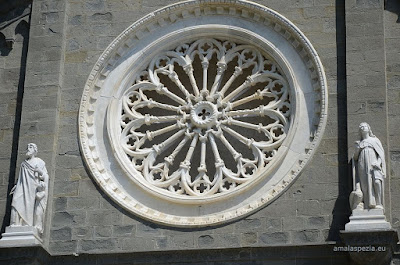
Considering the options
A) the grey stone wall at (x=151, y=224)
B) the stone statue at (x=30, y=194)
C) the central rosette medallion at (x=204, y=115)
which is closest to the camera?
the grey stone wall at (x=151, y=224)

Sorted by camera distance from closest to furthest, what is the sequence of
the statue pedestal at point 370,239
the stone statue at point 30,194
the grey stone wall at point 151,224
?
the statue pedestal at point 370,239 < the grey stone wall at point 151,224 < the stone statue at point 30,194

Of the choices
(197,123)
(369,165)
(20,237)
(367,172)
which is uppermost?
(197,123)

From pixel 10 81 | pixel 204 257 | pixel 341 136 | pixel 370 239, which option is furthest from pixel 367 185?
pixel 10 81

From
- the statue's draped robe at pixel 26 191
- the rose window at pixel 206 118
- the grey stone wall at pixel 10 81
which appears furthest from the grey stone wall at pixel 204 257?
the rose window at pixel 206 118

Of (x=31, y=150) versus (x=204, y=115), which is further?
(x=204, y=115)

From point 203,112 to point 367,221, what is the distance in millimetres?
3775

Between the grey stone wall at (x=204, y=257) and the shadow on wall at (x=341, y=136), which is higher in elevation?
the shadow on wall at (x=341, y=136)

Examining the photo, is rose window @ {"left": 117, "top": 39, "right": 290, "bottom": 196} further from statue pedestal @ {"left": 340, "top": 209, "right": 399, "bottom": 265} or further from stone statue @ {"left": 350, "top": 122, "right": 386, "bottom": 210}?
statue pedestal @ {"left": 340, "top": 209, "right": 399, "bottom": 265}

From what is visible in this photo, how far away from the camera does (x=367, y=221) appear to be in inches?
701

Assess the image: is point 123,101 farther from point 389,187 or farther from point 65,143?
point 389,187

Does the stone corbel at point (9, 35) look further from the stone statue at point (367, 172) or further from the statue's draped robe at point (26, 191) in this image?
the stone statue at point (367, 172)

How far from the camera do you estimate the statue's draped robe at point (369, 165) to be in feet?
59.2

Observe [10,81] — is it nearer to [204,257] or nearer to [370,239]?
[204,257]

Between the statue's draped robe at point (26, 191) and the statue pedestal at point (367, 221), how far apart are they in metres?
4.98
